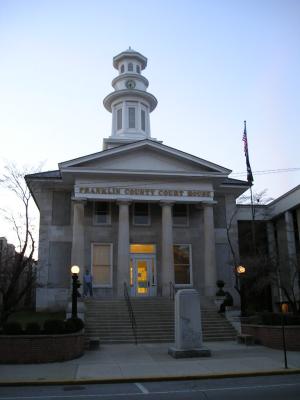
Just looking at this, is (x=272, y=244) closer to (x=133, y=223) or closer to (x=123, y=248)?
(x=133, y=223)

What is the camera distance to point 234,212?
117 ft

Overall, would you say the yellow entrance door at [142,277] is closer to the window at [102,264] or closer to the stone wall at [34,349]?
the window at [102,264]

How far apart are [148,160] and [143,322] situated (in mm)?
12732

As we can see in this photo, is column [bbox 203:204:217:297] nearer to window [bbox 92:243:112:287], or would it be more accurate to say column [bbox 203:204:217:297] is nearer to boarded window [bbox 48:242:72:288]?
window [bbox 92:243:112:287]

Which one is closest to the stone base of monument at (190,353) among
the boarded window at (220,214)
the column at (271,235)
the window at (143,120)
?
the boarded window at (220,214)

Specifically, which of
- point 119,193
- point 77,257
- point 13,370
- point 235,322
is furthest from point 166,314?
point 13,370

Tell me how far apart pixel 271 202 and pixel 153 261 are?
41.8 ft

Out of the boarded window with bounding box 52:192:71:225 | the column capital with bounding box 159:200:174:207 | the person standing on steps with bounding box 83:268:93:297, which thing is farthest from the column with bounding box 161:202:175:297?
the boarded window with bounding box 52:192:71:225

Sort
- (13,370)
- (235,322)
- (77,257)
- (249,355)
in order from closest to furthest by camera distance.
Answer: (13,370)
(249,355)
(235,322)
(77,257)

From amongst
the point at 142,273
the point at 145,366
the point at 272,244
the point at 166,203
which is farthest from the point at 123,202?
the point at 145,366

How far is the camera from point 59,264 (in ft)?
105

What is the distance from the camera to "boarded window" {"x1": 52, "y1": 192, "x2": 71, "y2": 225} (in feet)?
109

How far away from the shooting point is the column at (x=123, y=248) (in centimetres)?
2955

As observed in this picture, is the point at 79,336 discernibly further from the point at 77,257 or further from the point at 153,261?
the point at 153,261
